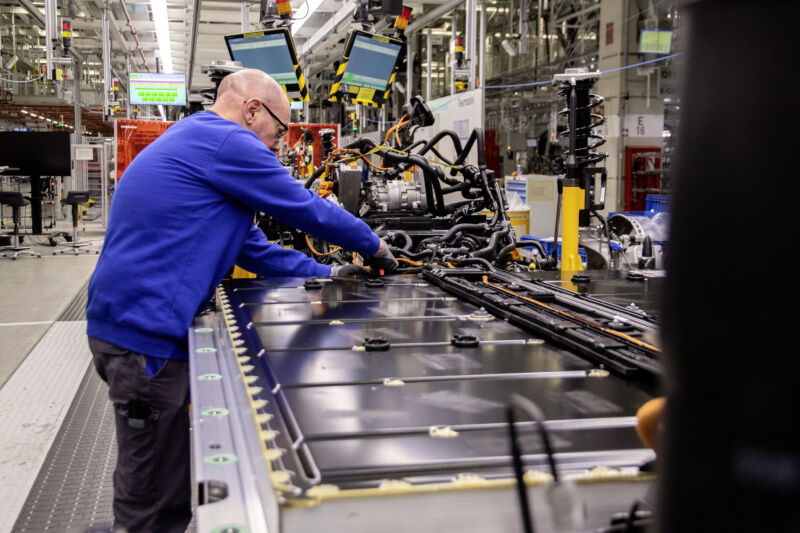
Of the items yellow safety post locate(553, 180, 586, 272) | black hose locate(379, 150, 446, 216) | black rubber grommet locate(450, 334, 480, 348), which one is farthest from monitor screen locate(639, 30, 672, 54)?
black rubber grommet locate(450, 334, 480, 348)

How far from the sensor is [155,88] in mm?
13852

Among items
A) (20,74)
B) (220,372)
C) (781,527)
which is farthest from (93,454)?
(20,74)

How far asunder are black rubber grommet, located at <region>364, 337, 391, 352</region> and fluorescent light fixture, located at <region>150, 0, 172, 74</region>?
34.2 feet

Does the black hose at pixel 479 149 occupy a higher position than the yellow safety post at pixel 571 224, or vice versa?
the black hose at pixel 479 149

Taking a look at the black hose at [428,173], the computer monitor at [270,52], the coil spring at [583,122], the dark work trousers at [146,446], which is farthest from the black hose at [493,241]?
the computer monitor at [270,52]

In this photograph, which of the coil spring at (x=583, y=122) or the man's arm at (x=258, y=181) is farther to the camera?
the coil spring at (x=583, y=122)

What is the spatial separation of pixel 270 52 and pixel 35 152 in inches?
298

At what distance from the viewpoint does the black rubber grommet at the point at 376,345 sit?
66.6 inches

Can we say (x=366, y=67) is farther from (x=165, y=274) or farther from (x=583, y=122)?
(x=165, y=274)

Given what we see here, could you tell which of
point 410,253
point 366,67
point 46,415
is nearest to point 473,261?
point 410,253

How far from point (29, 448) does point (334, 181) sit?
2982 millimetres

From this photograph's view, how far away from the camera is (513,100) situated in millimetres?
17250

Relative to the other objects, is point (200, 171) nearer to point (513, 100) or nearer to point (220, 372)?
point (220, 372)

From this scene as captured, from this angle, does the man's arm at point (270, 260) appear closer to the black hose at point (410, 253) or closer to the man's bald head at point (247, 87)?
the man's bald head at point (247, 87)
